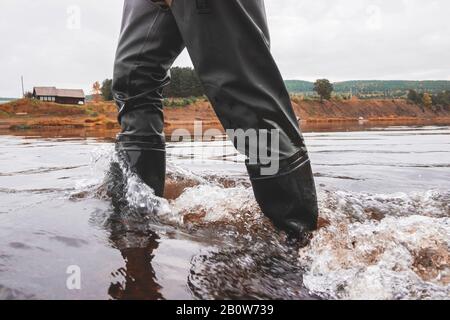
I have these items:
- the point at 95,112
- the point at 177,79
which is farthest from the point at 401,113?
the point at 95,112

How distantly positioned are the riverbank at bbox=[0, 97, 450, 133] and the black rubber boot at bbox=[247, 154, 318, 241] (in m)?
16.1

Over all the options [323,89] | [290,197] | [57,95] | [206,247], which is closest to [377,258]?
[290,197]

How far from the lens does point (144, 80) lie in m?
1.76

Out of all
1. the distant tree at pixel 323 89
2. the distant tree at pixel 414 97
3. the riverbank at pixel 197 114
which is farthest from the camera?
the distant tree at pixel 414 97

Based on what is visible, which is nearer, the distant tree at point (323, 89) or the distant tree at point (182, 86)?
the distant tree at point (182, 86)

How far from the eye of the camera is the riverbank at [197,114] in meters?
20.8

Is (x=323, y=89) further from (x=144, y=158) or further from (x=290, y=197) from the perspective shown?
(x=290, y=197)

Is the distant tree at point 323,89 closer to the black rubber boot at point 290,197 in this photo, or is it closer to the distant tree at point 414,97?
the distant tree at point 414,97

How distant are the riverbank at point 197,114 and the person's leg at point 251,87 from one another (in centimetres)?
1603

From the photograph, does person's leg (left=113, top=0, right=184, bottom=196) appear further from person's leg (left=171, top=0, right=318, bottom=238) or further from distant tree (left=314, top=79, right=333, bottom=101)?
distant tree (left=314, top=79, right=333, bottom=101)

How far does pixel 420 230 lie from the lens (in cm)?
130

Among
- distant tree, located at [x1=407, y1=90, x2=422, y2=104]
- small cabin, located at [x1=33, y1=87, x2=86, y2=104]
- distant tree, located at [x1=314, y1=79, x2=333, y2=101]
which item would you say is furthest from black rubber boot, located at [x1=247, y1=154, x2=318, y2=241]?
distant tree, located at [x1=407, y1=90, x2=422, y2=104]

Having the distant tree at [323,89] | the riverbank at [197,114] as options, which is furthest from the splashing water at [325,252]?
the distant tree at [323,89]

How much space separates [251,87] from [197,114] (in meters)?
40.7
